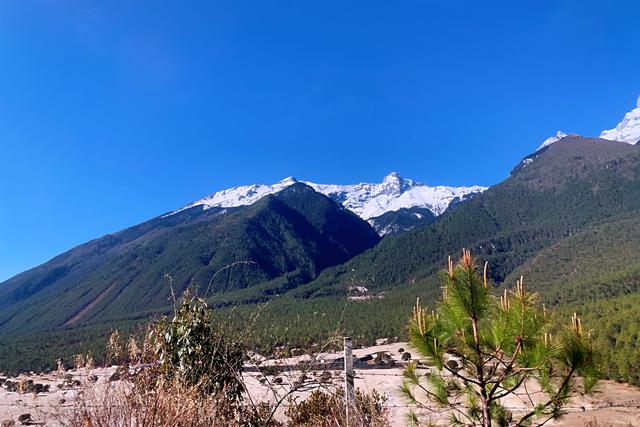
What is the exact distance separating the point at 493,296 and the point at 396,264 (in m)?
111

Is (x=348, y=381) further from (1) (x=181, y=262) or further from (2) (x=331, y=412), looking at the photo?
(1) (x=181, y=262)

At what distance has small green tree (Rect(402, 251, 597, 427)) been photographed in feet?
14.2

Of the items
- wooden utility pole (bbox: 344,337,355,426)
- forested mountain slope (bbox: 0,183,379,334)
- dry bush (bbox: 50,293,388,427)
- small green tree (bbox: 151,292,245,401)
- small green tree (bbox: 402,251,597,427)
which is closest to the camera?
dry bush (bbox: 50,293,388,427)

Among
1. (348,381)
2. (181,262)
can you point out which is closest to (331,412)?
(348,381)

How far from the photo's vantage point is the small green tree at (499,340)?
4.32 m

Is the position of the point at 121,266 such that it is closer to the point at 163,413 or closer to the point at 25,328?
the point at 25,328

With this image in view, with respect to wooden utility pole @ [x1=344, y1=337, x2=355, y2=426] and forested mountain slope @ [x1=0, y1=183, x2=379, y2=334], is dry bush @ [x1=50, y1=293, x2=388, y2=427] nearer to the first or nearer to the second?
wooden utility pole @ [x1=344, y1=337, x2=355, y2=426]

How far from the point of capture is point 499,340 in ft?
14.3

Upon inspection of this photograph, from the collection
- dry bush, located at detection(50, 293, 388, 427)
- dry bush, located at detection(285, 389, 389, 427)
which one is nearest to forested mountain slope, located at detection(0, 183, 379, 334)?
dry bush, located at detection(285, 389, 389, 427)

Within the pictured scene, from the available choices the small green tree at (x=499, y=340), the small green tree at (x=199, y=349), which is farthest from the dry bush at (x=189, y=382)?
the small green tree at (x=499, y=340)

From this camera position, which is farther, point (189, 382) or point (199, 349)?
point (199, 349)

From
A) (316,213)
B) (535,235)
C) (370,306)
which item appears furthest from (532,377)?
(316,213)

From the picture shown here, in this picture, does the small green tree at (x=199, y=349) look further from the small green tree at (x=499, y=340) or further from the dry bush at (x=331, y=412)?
the small green tree at (x=499, y=340)

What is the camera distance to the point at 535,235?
318 ft
